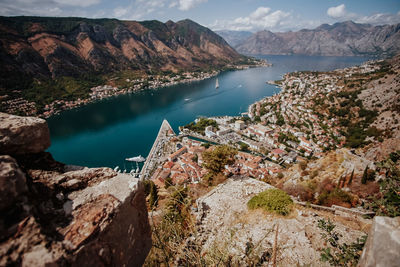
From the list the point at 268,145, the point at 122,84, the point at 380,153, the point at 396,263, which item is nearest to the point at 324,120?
the point at 268,145

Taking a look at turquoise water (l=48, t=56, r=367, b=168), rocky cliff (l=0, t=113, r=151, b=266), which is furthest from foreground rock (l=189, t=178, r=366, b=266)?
turquoise water (l=48, t=56, r=367, b=168)

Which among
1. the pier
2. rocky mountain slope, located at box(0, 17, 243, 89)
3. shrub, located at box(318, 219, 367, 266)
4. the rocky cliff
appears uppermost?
rocky mountain slope, located at box(0, 17, 243, 89)

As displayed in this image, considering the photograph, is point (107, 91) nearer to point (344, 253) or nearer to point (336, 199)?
point (336, 199)

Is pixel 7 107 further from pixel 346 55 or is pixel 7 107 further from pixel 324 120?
pixel 346 55

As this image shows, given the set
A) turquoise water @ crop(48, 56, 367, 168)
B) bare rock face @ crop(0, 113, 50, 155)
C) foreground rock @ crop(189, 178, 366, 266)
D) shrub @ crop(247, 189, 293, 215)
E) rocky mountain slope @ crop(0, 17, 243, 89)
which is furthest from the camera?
rocky mountain slope @ crop(0, 17, 243, 89)

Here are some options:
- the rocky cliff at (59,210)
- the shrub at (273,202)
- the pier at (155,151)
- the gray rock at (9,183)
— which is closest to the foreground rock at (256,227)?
the shrub at (273,202)

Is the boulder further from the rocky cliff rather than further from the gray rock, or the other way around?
the gray rock

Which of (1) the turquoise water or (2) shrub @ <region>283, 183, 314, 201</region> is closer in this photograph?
(2) shrub @ <region>283, 183, 314, 201</region>

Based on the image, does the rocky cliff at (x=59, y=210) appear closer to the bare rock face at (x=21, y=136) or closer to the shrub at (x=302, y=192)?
the bare rock face at (x=21, y=136)
